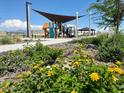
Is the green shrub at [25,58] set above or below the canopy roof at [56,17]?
below

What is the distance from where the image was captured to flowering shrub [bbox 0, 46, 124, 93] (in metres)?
4.62

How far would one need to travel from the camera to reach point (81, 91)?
15.3 ft

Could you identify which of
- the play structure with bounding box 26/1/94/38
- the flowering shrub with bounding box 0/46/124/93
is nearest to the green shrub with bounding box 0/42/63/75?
the flowering shrub with bounding box 0/46/124/93

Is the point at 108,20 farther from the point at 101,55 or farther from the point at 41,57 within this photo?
the point at 41,57

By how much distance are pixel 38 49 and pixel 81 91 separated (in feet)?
21.1

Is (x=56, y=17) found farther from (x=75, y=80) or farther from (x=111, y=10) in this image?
(x=75, y=80)

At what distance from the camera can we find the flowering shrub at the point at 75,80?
462cm

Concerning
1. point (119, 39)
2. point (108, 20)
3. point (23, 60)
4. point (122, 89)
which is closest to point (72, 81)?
point (122, 89)

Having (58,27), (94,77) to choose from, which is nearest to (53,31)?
(58,27)

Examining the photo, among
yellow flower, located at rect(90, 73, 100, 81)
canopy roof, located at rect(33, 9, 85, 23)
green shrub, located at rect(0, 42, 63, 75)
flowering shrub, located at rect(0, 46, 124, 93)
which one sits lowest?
green shrub, located at rect(0, 42, 63, 75)

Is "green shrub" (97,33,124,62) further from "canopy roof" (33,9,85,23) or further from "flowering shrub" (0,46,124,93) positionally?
"canopy roof" (33,9,85,23)

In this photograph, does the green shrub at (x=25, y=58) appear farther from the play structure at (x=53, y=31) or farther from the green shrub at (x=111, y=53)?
the play structure at (x=53, y=31)

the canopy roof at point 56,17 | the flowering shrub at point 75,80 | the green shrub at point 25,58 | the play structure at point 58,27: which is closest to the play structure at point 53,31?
the play structure at point 58,27

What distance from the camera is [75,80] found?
4.94m
